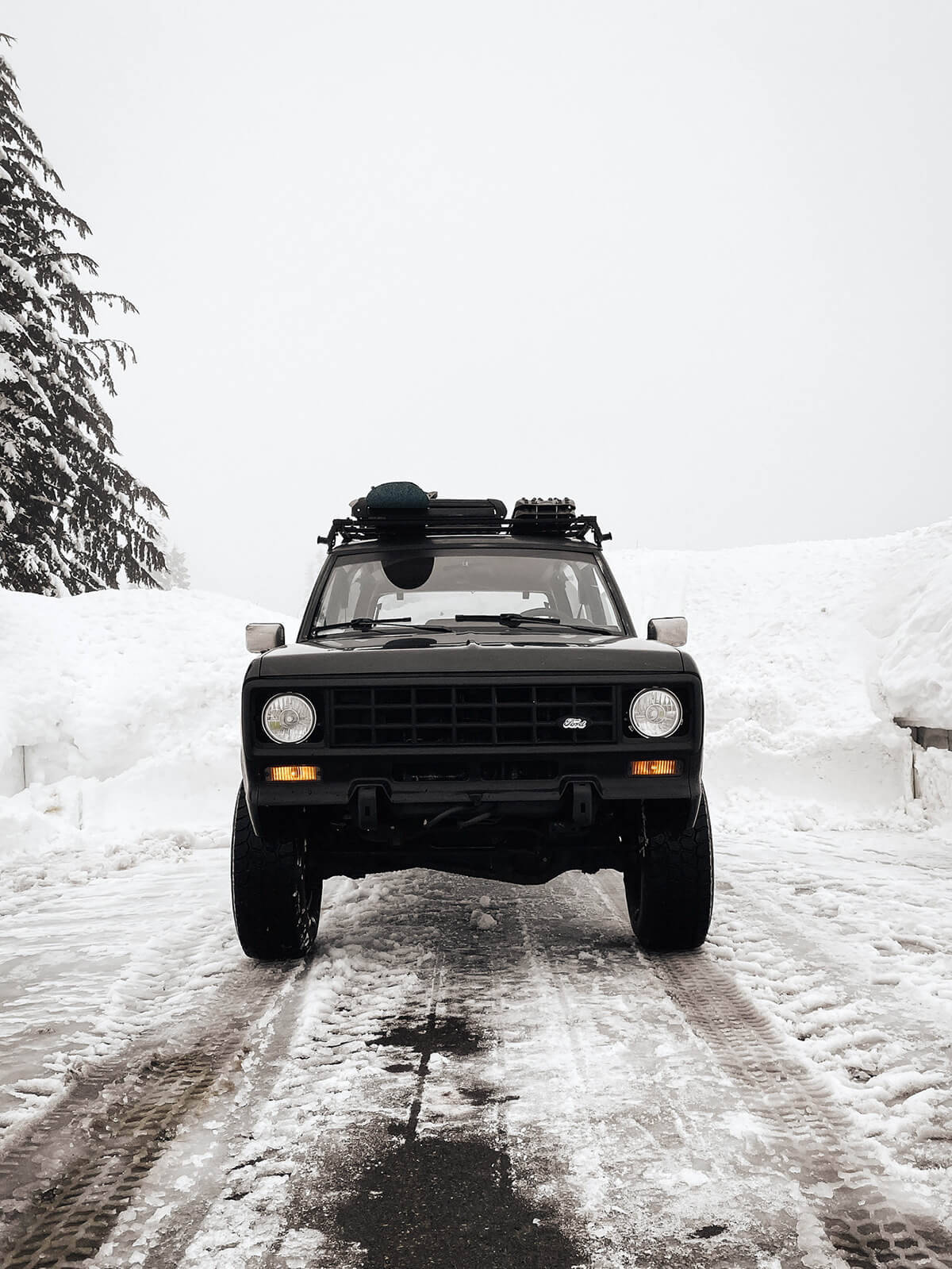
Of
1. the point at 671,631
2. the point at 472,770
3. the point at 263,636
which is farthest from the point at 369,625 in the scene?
the point at 671,631

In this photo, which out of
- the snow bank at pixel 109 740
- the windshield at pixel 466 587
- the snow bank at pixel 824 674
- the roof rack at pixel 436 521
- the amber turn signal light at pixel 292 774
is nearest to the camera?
the amber turn signal light at pixel 292 774

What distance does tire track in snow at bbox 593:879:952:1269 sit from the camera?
2273 millimetres

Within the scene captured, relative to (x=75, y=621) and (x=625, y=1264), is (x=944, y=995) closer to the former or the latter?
(x=625, y=1264)

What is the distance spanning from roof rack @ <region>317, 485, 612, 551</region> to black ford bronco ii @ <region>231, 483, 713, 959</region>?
3.39 feet

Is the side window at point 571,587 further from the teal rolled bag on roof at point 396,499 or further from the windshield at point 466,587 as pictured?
the teal rolled bag on roof at point 396,499

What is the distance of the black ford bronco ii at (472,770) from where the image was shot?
13.5 feet

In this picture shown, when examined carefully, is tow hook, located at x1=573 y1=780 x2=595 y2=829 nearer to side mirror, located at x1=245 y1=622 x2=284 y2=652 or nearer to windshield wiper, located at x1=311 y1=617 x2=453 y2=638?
windshield wiper, located at x1=311 y1=617 x2=453 y2=638

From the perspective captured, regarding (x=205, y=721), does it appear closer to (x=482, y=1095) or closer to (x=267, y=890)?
(x=267, y=890)

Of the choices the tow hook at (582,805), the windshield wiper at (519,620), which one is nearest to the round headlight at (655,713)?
the tow hook at (582,805)

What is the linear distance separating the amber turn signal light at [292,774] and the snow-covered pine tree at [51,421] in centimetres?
1424

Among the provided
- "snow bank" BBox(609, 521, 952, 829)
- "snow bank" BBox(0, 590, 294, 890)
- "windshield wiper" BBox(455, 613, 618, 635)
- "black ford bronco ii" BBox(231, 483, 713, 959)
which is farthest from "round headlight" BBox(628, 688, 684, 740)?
"snow bank" BBox(609, 521, 952, 829)

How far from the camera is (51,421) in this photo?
1808 cm

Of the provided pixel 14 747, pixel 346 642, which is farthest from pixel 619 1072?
pixel 14 747

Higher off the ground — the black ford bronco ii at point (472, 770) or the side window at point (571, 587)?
the side window at point (571, 587)
